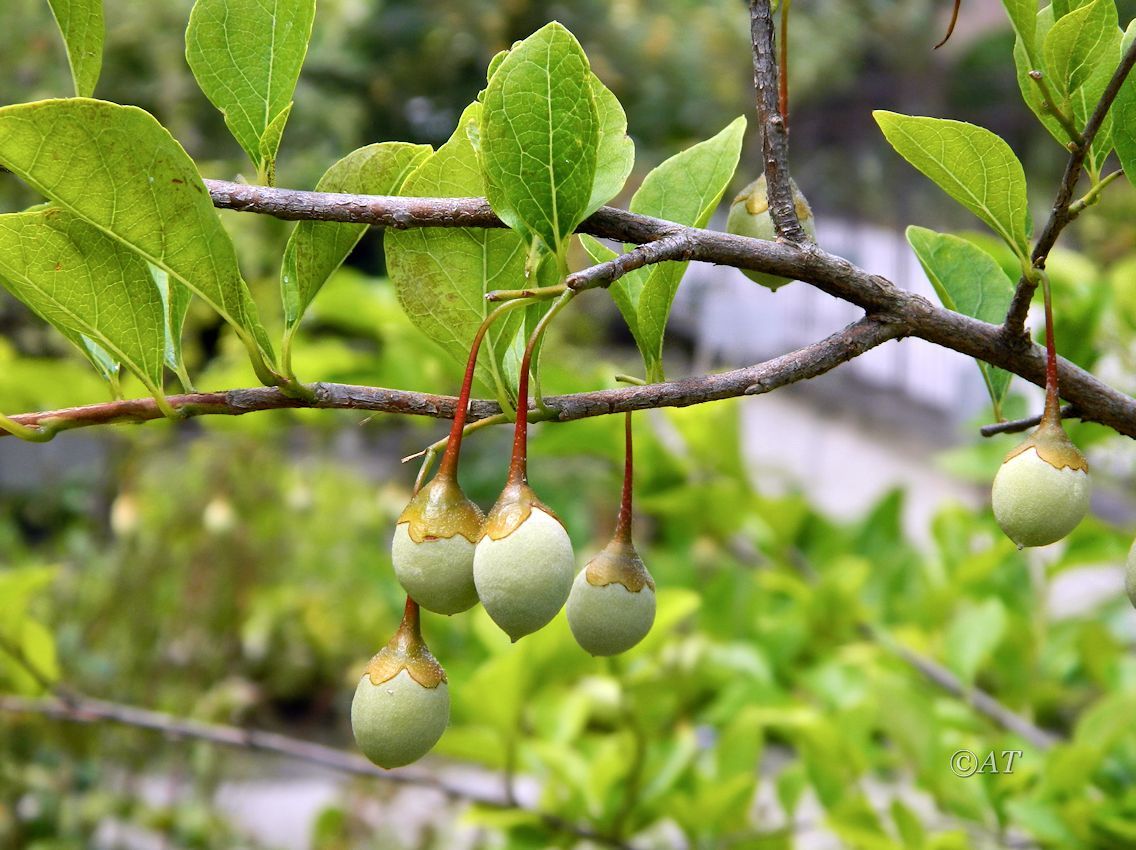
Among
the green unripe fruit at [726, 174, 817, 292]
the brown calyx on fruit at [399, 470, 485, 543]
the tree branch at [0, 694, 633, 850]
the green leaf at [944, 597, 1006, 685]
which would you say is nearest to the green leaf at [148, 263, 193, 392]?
the brown calyx on fruit at [399, 470, 485, 543]

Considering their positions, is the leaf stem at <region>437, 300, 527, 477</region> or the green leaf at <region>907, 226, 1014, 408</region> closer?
the leaf stem at <region>437, 300, 527, 477</region>

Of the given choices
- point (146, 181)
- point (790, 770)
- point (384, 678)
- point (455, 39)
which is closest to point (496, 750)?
point (790, 770)

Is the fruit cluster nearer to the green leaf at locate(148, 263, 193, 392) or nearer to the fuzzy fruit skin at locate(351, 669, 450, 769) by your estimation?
the fuzzy fruit skin at locate(351, 669, 450, 769)

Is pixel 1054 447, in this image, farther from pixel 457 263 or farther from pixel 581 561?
pixel 581 561

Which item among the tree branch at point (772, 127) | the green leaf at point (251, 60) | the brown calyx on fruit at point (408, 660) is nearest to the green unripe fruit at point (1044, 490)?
the tree branch at point (772, 127)

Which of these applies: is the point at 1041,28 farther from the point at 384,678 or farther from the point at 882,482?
the point at 882,482
